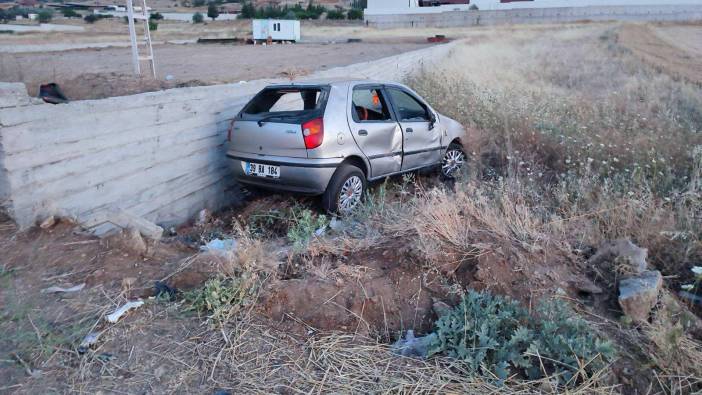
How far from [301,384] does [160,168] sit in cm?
401

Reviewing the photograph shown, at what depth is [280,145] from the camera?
20.1 ft

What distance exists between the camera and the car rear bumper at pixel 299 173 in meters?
6.02

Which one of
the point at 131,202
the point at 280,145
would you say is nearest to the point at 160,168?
the point at 131,202

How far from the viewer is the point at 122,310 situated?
345cm

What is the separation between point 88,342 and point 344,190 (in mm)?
3655

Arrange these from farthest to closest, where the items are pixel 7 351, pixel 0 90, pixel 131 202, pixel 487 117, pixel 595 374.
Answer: pixel 487 117
pixel 131 202
pixel 0 90
pixel 7 351
pixel 595 374

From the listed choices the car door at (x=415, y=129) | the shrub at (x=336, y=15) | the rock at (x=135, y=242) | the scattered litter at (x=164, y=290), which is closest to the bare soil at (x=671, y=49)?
the car door at (x=415, y=129)

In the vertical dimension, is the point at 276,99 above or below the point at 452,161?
above

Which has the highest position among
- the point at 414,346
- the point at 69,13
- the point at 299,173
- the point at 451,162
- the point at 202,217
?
the point at 69,13

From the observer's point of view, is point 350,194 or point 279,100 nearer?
point 350,194

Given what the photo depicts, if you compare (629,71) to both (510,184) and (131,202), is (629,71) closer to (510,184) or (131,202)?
(510,184)

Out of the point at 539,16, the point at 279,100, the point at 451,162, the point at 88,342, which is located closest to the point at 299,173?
the point at 279,100

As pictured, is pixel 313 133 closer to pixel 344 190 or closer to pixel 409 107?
pixel 344 190

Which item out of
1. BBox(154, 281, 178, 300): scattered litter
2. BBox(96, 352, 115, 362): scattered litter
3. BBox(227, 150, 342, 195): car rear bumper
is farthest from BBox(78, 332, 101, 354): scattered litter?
BBox(227, 150, 342, 195): car rear bumper
